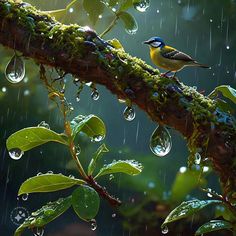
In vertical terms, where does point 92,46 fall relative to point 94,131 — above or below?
above

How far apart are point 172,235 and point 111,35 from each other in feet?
3.04

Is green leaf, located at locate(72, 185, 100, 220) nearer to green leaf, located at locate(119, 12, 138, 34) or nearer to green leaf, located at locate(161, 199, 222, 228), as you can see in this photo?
green leaf, located at locate(161, 199, 222, 228)

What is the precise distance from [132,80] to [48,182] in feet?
0.66

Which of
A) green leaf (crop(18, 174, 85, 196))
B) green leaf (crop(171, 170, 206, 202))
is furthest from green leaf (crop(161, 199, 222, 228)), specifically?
green leaf (crop(171, 170, 206, 202))

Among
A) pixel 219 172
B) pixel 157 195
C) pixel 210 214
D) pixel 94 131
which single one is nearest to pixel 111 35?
pixel 157 195

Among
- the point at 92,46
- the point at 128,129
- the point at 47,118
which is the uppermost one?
the point at 92,46

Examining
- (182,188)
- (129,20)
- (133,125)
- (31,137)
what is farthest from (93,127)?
(133,125)

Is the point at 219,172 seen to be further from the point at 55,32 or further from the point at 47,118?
the point at 47,118

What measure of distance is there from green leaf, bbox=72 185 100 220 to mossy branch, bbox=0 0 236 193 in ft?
0.47

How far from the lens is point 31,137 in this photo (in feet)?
2.22

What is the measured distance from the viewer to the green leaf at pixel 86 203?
62cm

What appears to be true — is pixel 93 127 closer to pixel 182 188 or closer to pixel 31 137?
pixel 31 137

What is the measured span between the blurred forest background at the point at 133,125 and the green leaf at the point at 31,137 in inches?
49.9

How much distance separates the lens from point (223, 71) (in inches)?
84.2
